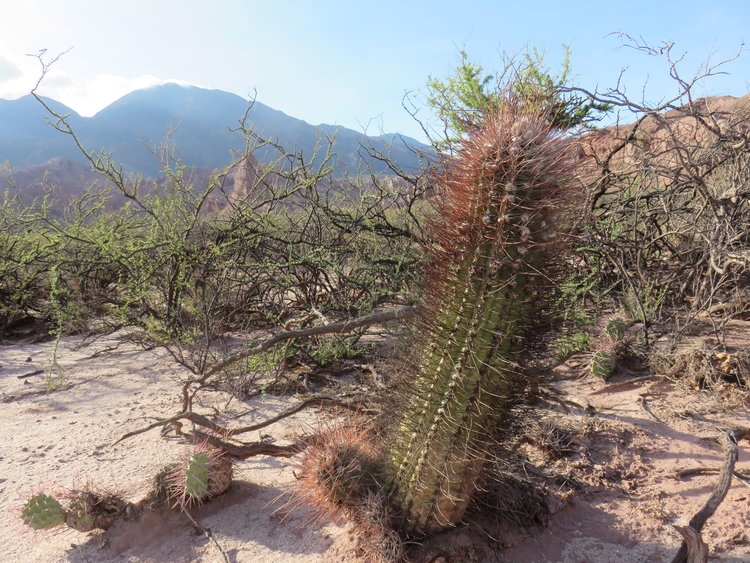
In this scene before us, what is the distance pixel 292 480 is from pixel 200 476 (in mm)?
483

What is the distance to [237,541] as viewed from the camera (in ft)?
6.31

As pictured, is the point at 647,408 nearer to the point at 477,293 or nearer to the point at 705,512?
the point at 705,512

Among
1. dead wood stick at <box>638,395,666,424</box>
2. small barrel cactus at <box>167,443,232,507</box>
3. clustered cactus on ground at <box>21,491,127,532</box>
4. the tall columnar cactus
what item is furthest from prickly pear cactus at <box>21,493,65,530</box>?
dead wood stick at <box>638,395,666,424</box>

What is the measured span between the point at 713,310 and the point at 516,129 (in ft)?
12.2

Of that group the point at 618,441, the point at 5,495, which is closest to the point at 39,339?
the point at 5,495

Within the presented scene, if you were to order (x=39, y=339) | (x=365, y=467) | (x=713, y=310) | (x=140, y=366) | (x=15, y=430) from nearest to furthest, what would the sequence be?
(x=365, y=467), (x=15, y=430), (x=713, y=310), (x=140, y=366), (x=39, y=339)

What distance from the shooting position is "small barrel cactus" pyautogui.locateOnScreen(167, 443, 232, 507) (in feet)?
6.43

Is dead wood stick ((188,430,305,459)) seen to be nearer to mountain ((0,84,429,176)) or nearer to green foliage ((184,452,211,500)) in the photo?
green foliage ((184,452,211,500))

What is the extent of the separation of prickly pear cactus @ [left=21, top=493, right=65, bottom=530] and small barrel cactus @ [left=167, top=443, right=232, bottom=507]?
0.46 metres

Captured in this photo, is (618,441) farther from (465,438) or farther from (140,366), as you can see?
(140,366)

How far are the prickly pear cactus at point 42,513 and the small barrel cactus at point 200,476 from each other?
0.46 metres

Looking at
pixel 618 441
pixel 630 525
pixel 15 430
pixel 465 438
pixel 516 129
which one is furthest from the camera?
pixel 15 430

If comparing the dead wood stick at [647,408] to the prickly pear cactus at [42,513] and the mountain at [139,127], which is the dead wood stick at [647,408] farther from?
the mountain at [139,127]

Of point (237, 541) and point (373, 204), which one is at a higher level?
point (373, 204)
